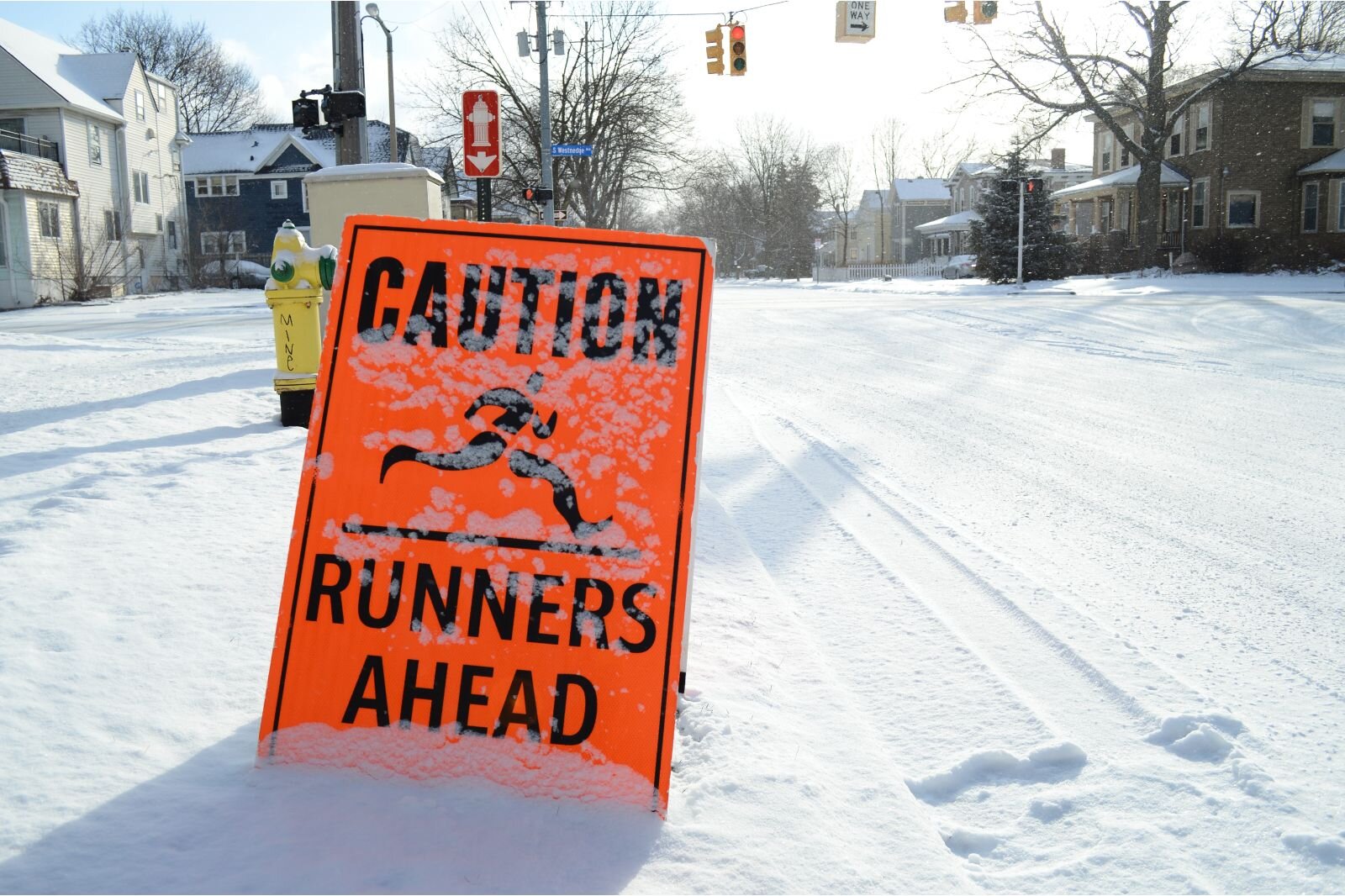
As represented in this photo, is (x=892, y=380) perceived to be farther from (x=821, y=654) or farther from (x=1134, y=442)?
(x=821, y=654)

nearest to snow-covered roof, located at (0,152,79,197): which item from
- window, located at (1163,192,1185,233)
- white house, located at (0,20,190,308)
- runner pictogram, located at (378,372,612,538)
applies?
white house, located at (0,20,190,308)

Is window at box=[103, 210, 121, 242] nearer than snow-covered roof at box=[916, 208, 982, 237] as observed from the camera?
Yes

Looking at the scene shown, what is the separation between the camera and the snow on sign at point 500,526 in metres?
2.37

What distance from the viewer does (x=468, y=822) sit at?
88.4 inches

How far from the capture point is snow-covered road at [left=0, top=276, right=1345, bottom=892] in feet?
7.28

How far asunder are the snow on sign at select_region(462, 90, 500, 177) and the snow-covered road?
7036 millimetres

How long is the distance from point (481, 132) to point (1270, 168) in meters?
36.5

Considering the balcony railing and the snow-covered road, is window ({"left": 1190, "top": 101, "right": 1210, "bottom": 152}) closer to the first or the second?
the snow-covered road

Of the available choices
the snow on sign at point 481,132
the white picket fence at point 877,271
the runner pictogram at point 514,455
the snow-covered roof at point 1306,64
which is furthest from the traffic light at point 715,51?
the white picket fence at point 877,271

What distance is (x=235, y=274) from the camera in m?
46.5

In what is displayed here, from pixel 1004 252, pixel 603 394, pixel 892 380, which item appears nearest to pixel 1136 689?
pixel 603 394

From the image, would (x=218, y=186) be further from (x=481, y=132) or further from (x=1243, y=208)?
(x=1243, y=208)

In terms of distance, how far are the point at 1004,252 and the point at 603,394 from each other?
3910cm

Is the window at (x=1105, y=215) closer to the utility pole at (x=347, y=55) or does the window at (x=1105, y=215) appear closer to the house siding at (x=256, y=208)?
the utility pole at (x=347, y=55)
